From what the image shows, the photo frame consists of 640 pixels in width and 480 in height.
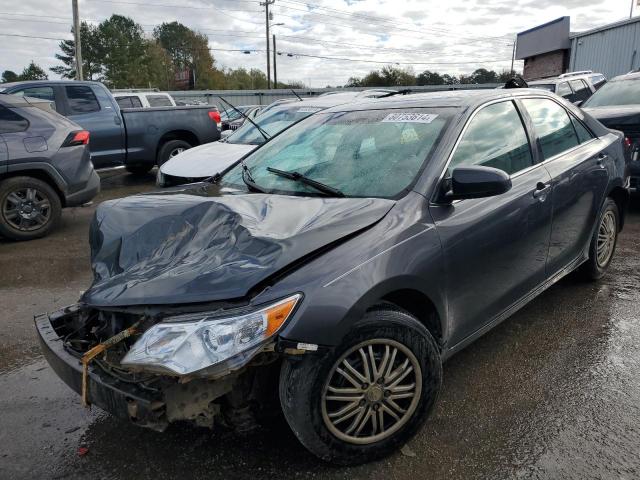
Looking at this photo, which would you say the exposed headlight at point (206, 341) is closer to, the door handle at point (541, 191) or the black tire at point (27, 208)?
the door handle at point (541, 191)

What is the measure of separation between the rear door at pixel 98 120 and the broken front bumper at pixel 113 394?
8180mm

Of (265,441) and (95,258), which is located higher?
(95,258)

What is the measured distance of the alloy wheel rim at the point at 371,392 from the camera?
7.26 ft

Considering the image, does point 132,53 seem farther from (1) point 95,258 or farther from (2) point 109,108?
(1) point 95,258

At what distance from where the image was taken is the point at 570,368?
3182 millimetres

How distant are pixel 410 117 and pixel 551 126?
129 cm

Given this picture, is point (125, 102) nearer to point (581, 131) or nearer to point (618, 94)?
point (618, 94)

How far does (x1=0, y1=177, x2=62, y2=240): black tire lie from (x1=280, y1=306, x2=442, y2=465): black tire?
5.70m

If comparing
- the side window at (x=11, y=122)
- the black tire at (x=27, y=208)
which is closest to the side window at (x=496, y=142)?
the black tire at (x=27, y=208)

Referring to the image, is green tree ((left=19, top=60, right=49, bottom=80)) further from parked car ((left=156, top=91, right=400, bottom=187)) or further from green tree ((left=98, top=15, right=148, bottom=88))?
parked car ((left=156, top=91, right=400, bottom=187))

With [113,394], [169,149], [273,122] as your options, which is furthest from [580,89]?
[113,394]

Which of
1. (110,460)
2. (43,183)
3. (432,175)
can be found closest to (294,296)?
(432,175)

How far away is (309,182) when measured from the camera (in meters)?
2.99

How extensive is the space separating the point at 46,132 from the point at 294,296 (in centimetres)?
586
